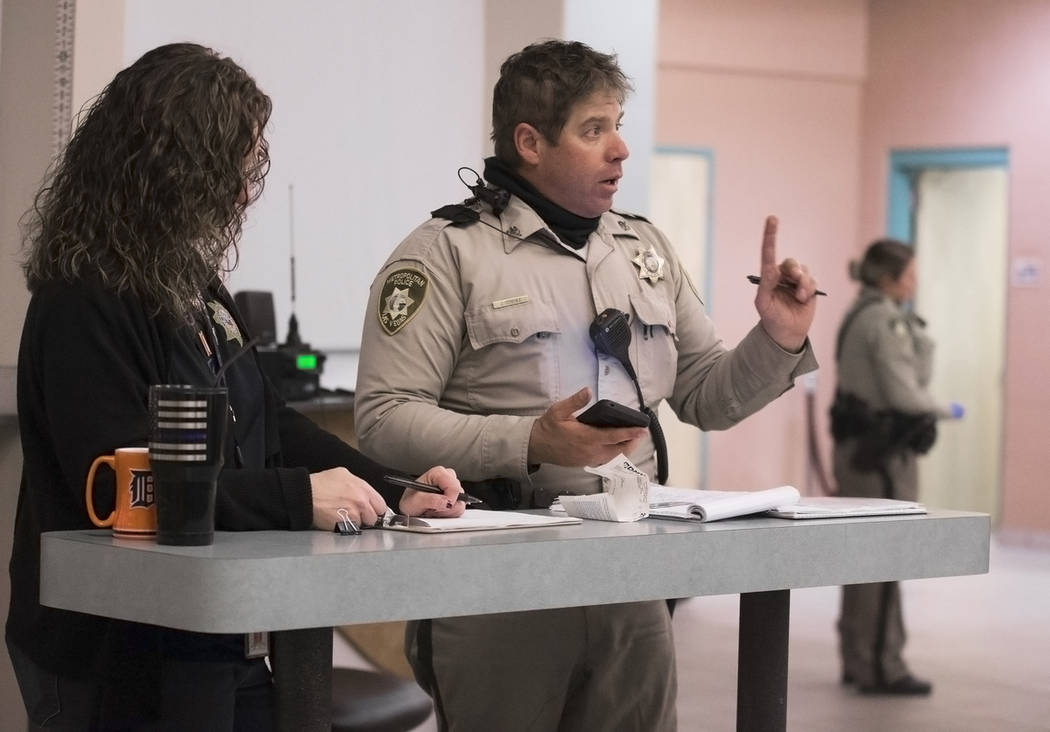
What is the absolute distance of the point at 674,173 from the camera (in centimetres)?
905

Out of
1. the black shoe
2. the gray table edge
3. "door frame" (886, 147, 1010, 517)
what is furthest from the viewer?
"door frame" (886, 147, 1010, 517)

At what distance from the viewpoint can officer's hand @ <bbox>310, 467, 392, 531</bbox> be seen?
174 centimetres

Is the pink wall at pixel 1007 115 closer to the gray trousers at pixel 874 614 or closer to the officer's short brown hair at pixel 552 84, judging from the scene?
the gray trousers at pixel 874 614

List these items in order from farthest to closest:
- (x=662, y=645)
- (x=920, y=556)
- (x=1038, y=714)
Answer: (x=1038, y=714)
(x=662, y=645)
(x=920, y=556)

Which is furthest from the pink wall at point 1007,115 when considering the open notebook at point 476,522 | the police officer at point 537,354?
the open notebook at point 476,522

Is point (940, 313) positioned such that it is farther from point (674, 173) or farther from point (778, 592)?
point (778, 592)

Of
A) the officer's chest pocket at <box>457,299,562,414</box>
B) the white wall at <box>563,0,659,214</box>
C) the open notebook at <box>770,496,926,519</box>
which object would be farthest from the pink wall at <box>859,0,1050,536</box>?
the open notebook at <box>770,496,926,519</box>

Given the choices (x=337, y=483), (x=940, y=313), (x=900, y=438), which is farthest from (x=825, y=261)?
(x=337, y=483)

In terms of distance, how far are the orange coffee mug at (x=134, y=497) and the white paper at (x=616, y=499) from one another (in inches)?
23.1

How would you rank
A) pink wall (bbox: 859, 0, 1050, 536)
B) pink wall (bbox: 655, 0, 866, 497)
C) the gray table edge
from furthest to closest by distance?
1. pink wall (bbox: 655, 0, 866, 497)
2. pink wall (bbox: 859, 0, 1050, 536)
3. the gray table edge

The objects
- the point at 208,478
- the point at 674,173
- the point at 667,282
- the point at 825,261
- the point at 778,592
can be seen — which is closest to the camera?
the point at 208,478

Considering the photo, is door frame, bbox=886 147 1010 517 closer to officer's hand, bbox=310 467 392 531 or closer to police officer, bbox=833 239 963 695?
police officer, bbox=833 239 963 695

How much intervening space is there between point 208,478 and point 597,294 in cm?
98

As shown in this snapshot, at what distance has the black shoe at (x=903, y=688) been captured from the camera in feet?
17.0
